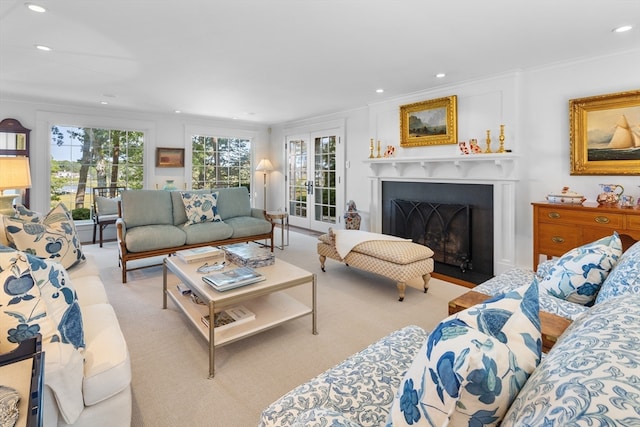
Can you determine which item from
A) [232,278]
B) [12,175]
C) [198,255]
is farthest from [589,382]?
[12,175]

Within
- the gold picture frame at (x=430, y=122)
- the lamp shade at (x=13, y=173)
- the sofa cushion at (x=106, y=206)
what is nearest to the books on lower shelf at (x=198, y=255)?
the lamp shade at (x=13, y=173)

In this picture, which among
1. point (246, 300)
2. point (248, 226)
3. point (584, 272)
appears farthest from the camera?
point (248, 226)

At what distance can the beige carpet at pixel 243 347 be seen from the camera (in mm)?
1702

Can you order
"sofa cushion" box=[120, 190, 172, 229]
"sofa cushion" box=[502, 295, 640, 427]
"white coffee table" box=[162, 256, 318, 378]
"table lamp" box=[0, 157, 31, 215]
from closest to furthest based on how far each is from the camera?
A: "sofa cushion" box=[502, 295, 640, 427]
"white coffee table" box=[162, 256, 318, 378]
"table lamp" box=[0, 157, 31, 215]
"sofa cushion" box=[120, 190, 172, 229]

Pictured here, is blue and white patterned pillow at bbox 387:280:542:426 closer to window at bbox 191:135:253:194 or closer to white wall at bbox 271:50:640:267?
white wall at bbox 271:50:640:267

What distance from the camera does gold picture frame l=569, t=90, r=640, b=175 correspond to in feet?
9.80

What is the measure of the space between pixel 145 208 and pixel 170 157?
2.52 m

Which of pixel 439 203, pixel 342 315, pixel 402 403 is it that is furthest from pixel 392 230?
pixel 402 403

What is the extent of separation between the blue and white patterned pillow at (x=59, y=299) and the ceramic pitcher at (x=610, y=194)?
3.99m

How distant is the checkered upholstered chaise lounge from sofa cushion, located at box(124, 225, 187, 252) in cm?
193

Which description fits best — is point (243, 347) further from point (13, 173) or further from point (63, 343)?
point (13, 173)

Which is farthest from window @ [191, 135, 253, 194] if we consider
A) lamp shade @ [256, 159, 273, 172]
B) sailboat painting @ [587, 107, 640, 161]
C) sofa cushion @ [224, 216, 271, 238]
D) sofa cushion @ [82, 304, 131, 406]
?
sailboat painting @ [587, 107, 640, 161]

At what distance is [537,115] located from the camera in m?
3.50

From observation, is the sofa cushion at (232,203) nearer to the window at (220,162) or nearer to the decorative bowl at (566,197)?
the window at (220,162)
